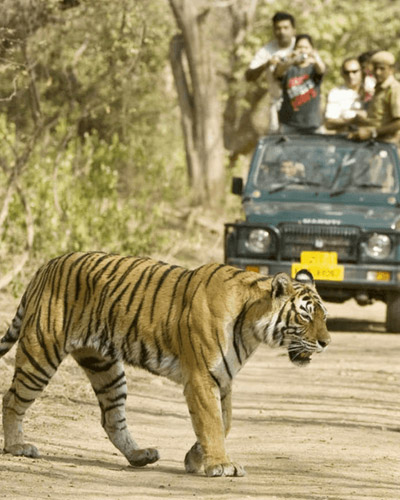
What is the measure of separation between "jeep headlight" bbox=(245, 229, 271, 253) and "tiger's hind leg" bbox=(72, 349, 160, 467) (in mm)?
5510

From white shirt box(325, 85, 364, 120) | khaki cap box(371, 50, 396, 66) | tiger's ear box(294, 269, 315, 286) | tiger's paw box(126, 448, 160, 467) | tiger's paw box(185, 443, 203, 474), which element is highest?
khaki cap box(371, 50, 396, 66)

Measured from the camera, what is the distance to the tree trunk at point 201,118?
72.1 feet

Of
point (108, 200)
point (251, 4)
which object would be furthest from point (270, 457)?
point (251, 4)

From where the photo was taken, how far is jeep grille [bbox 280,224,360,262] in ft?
39.1

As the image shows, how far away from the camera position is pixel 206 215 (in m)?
22.1

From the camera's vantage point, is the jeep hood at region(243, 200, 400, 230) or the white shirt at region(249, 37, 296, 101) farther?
the white shirt at region(249, 37, 296, 101)

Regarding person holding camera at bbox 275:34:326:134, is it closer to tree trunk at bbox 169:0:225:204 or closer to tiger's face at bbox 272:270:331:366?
tiger's face at bbox 272:270:331:366

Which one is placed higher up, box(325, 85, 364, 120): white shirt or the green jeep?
box(325, 85, 364, 120): white shirt

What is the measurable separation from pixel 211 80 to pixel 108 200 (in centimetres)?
739

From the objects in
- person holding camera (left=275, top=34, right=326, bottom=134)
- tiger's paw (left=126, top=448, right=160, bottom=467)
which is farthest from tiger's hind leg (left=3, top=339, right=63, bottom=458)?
person holding camera (left=275, top=34, right=326, bottom=134)

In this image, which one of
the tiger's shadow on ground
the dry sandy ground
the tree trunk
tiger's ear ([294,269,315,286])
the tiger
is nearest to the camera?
the dry sandy ground

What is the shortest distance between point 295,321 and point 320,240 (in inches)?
238

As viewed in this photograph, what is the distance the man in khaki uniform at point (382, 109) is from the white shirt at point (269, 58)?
3.49 feet

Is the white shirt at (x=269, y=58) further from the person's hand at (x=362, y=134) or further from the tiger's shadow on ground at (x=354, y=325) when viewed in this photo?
the tiger's shadow on ground at (x=354, y=325)
